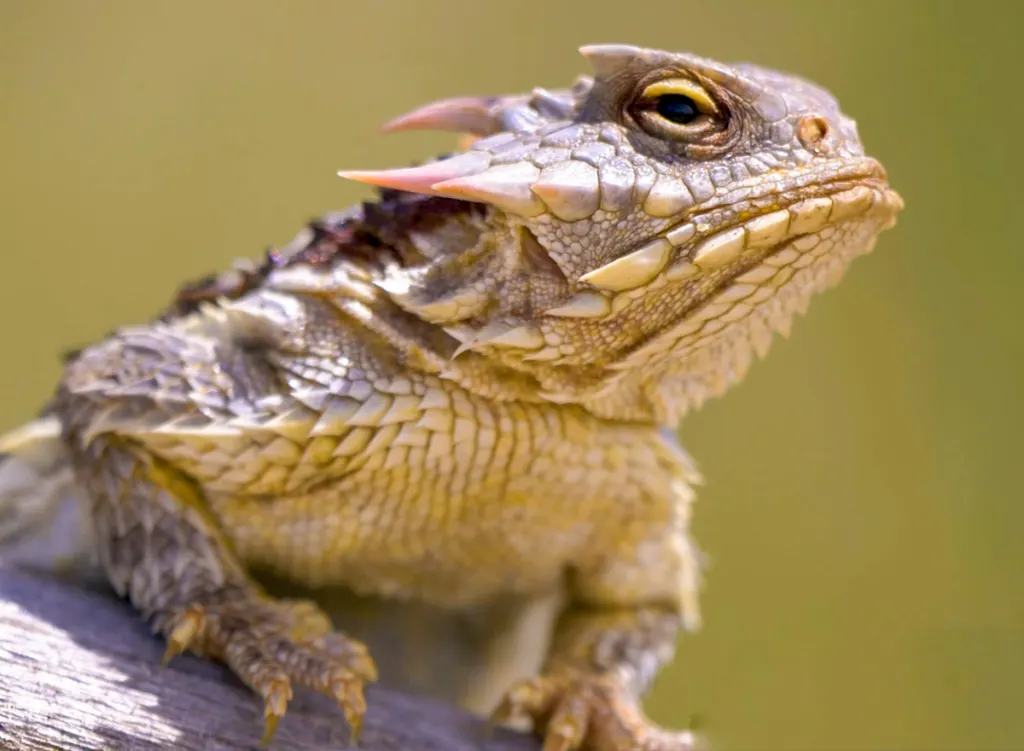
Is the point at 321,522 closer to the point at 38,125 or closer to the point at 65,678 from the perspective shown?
the point at 65,678

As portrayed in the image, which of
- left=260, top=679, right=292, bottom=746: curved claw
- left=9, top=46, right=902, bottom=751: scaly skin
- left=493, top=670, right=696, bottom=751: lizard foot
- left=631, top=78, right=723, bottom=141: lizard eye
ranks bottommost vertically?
A: left=493, top=670, right=696, bottom=751: lizard foot

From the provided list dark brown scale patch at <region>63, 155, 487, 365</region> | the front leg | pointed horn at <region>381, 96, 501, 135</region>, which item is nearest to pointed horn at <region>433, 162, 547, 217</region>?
dark brown scale patch at <region>63, 155, 487, 365</region>

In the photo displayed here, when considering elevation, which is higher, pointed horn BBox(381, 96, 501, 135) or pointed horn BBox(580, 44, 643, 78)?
pointed horn BBox(580, 44, 643, 78)

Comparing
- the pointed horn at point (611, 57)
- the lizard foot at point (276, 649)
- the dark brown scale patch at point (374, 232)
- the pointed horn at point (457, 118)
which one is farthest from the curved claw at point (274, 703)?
the pointed horn at point (611, 57)

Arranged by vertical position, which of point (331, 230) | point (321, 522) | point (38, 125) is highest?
point (331, 230)

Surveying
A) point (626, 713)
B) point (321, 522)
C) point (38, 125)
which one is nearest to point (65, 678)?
point (321, 522)

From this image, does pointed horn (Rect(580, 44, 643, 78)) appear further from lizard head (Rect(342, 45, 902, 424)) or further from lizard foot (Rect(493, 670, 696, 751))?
lizard foot (Rect(493, 670, 696, 751))

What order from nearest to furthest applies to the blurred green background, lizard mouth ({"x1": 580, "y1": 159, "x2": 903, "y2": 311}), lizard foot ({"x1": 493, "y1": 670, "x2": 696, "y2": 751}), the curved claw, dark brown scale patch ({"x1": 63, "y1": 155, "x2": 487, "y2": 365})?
lizard mouth ({"x1": 580, "y1": 159, "x2": 903, "y2": 311}) → the curved claw → dark brown scale patch ({"x1": 63, "y1": 155, "x2": 487, "y2": 365}) → lizard foot ({"x1": 493, "y1": 670, "x2": 696, "y2": 751}) → the blurred green background
